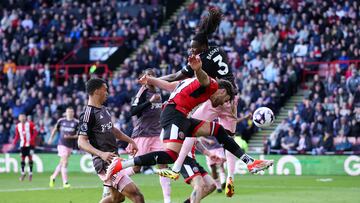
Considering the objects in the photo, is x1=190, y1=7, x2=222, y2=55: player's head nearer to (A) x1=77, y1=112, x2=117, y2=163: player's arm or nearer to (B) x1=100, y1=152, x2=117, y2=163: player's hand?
(A) x1=77, y1=112, x2=117, y2=163: player's arm

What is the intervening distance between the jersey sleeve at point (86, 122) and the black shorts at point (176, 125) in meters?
1.46

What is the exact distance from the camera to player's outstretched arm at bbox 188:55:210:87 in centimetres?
1359

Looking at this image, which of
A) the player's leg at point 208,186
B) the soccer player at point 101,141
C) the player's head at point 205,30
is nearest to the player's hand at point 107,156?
the soccer player at point 101,141

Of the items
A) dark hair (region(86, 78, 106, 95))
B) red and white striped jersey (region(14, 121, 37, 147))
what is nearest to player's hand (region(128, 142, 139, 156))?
dark hair (region(86, 78, 106, 95))

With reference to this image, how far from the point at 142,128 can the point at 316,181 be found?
372 inches

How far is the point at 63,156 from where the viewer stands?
26.6 meters

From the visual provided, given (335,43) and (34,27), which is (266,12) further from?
(34,27)

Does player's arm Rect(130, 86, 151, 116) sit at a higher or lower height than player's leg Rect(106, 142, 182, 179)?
higher

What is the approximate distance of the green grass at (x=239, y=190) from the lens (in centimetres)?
1945

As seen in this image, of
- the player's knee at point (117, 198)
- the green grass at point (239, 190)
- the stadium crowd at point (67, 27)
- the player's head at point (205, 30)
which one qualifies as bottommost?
the green grass at point (239, 190)

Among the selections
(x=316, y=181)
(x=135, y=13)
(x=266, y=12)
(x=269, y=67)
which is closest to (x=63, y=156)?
(x=316, y=181)

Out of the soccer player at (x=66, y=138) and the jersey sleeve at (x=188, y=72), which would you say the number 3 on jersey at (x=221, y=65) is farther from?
the soccer player at (x=66, y=138)

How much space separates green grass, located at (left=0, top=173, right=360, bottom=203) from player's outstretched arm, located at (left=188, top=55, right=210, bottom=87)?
206 inches

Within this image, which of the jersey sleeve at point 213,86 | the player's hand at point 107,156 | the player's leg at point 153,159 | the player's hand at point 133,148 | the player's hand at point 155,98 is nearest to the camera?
the player's hand at point 107,156
